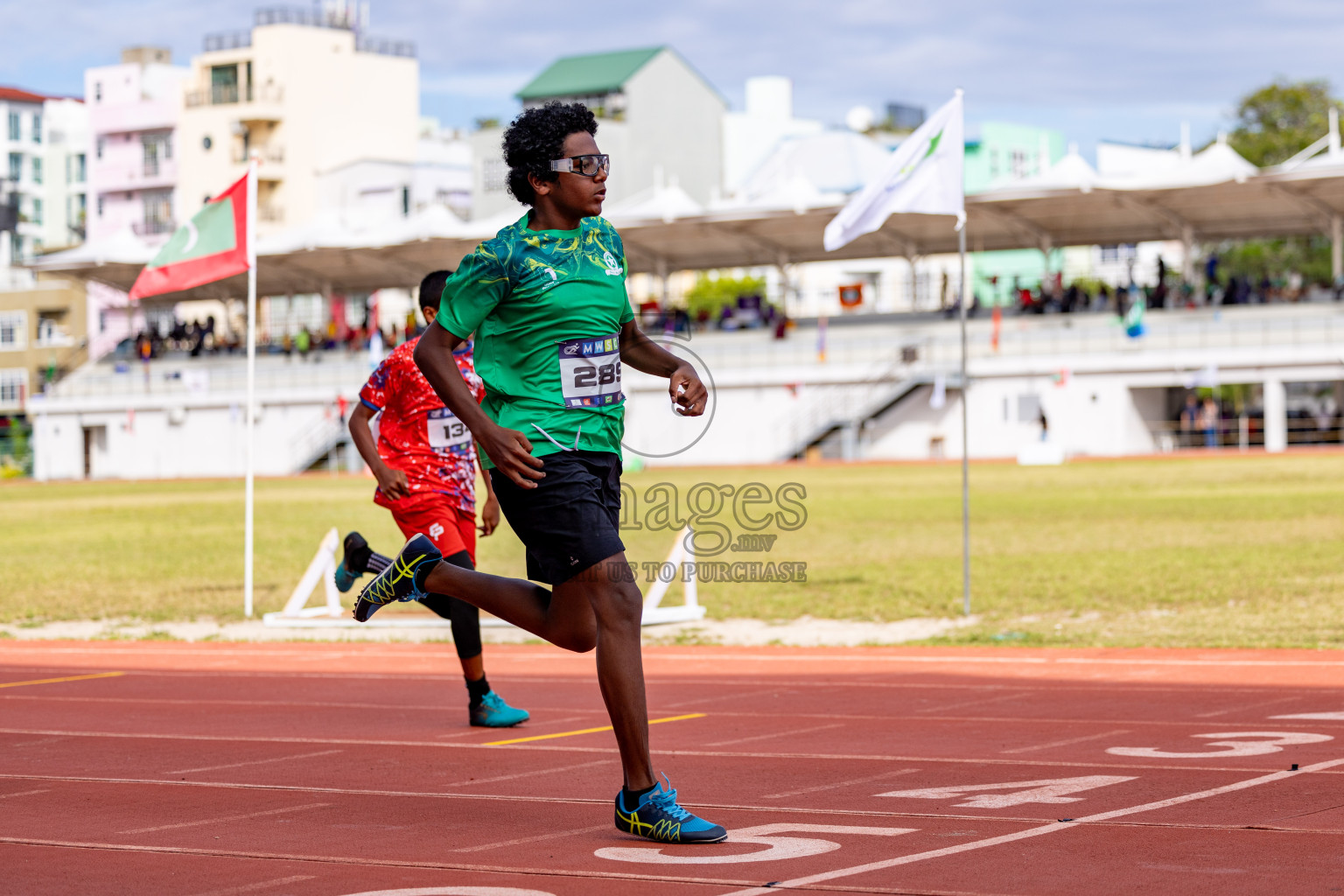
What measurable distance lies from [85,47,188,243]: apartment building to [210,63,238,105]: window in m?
2.62

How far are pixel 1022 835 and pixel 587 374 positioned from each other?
71.1 inches

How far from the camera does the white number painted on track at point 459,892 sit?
4.43 metres

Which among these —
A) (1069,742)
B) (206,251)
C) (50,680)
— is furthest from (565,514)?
(206,251)

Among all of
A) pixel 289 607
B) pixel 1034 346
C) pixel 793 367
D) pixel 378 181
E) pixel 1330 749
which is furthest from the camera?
Result: pixel 378 181

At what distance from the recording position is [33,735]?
25.7 feet

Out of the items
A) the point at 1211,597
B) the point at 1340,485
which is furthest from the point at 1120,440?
the point at 1211,597

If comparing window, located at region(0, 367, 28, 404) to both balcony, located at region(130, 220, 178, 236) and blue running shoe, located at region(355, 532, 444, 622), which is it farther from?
blue running shoe, located at region(355, 532, 444, 622)

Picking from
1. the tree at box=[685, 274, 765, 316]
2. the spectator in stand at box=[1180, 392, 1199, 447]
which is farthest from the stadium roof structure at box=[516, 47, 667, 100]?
the spectator in stand at box=[1180, 392, 1199, 447]

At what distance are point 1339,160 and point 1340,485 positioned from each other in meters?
20.1

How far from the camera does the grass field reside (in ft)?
46.5

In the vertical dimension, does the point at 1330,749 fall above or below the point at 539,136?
below

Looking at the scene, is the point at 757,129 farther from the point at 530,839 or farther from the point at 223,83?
the point at 530,839

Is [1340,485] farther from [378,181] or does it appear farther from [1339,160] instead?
[378,181]

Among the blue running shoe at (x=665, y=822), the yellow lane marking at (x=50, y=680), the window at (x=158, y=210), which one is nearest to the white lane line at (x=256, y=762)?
the blue running shoe at (x=665, y=822)
